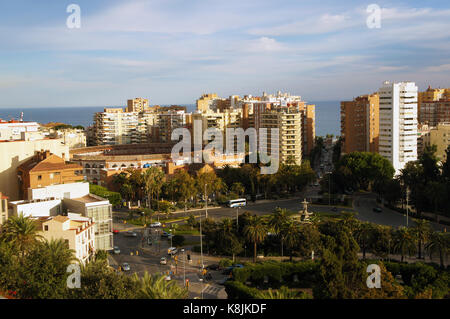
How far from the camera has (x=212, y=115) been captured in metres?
78.8

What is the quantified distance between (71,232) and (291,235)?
531 inches

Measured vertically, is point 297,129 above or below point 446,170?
above

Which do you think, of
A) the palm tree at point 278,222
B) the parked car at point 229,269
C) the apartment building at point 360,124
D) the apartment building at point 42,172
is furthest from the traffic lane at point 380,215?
the apartment building at point 42,172

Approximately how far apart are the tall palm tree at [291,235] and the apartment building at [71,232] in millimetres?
12230

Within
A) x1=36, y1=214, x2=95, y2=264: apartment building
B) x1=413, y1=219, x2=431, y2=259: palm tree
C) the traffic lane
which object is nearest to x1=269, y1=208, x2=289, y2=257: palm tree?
x1=413, y1=219, x2=431, y2=259: palm tree

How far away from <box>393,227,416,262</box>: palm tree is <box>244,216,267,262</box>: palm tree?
8.21m

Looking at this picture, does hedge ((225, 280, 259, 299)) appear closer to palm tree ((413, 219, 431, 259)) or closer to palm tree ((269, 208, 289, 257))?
palm tree ((269, 208, 289, 257))

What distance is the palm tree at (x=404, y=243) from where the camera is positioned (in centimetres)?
2892

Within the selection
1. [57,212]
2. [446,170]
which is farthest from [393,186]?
[57,212]

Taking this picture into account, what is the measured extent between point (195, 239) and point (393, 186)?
2075cm

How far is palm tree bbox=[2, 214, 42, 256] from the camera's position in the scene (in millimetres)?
25625

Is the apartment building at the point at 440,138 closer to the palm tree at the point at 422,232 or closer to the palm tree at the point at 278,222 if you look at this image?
the palm tree at the point at 422,232

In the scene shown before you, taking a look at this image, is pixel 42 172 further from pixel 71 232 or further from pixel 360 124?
pixel 360 124

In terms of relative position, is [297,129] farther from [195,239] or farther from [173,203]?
[195,239]
